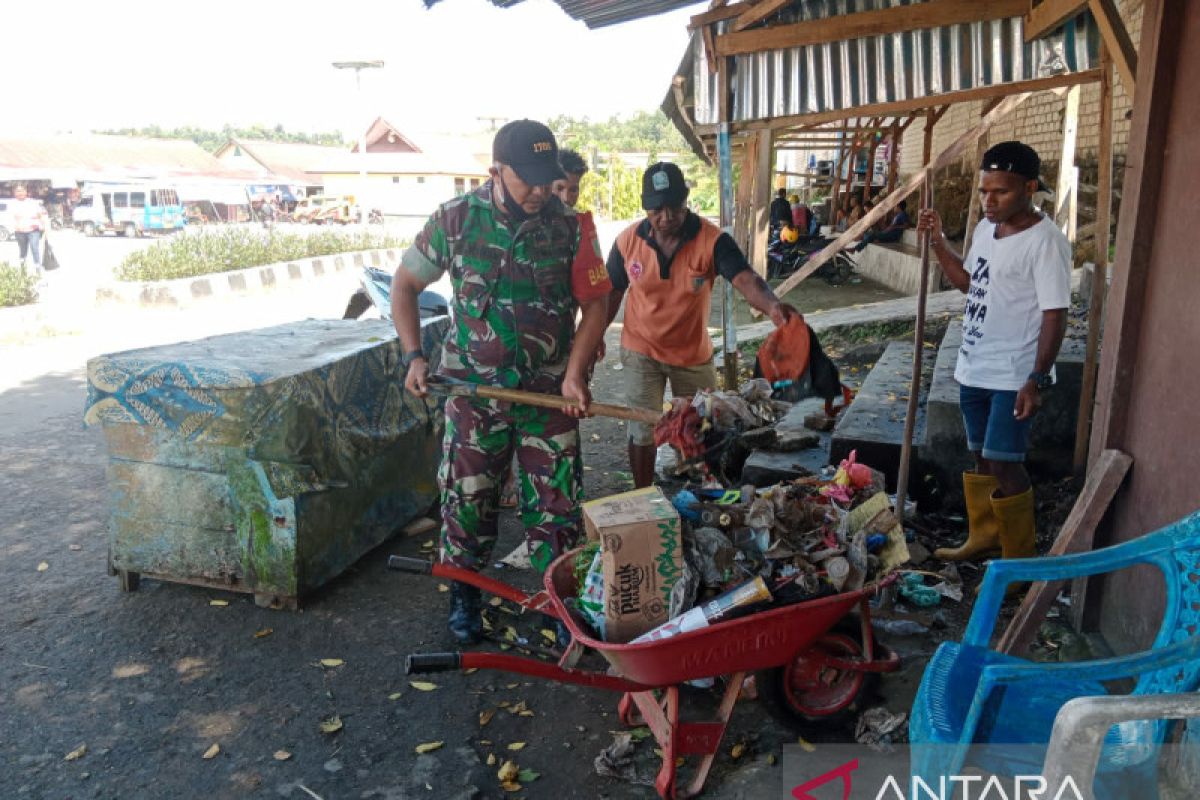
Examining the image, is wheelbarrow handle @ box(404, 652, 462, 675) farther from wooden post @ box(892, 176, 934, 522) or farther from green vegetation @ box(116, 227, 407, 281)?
green vegetation @ box(116, 227, 407, 281)

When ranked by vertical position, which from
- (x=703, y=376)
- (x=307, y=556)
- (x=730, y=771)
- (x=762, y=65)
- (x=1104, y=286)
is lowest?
(x=730, y=771)

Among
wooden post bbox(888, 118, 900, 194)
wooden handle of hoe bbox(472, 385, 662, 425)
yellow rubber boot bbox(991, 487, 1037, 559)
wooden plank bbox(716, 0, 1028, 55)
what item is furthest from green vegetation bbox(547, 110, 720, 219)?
wooden handle of hoe bbox(472, 385, 662, 425)

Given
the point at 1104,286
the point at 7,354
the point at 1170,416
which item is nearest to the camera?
the point at 1170,416

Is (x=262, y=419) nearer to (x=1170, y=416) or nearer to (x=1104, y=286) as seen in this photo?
(x=1170, y=416)

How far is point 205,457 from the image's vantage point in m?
3.96

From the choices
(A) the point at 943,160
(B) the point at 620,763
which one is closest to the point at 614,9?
(A) the point at 943,160

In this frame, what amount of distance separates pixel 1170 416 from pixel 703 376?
7.96ft

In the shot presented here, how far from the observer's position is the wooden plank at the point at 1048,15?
471 centimetres

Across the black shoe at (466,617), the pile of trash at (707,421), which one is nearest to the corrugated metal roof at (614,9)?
the pile of trash at (707,421)

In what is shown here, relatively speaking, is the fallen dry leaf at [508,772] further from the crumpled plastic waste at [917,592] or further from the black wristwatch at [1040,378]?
the black wristwatch at [1040,378]

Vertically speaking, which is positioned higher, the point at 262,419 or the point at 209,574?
the point at 262,419

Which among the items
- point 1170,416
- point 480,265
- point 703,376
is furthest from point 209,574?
point 1170,416

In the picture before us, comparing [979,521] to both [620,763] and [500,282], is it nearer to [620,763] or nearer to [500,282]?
[620,763]

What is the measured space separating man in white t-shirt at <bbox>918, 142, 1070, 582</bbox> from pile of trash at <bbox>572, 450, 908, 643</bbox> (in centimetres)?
90
